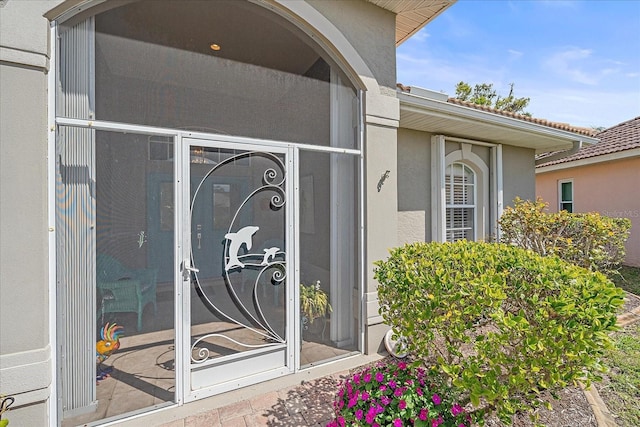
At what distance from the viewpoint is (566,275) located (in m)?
2.26

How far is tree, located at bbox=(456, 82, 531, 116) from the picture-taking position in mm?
25891

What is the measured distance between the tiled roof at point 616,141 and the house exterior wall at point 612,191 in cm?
53

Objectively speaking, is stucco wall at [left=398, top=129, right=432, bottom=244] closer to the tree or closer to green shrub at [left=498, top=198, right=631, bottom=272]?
green shrub at [left=498, top=198, right=631, bottom=272]

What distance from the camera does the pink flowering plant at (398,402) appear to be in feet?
7.07

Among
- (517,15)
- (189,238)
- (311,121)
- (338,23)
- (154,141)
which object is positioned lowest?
(189,238)

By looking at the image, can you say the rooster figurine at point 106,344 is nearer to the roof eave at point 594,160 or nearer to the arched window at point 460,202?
the arched window at point 460,202

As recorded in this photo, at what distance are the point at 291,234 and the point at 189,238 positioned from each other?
119cm

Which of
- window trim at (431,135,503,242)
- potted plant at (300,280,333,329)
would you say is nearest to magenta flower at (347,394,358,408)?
potted plant at (300,280,333,329)

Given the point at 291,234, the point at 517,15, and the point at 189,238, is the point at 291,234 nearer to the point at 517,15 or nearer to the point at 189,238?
the point at 189,238

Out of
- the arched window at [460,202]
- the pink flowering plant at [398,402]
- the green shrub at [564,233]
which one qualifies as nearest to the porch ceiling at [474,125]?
the arched window at [460,202]

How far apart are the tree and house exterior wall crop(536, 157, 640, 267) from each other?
16.2m

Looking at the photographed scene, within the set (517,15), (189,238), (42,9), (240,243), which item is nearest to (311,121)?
(240,243)

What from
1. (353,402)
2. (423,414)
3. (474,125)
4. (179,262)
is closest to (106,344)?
(179,262)

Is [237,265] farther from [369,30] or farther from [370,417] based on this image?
[369,30]
